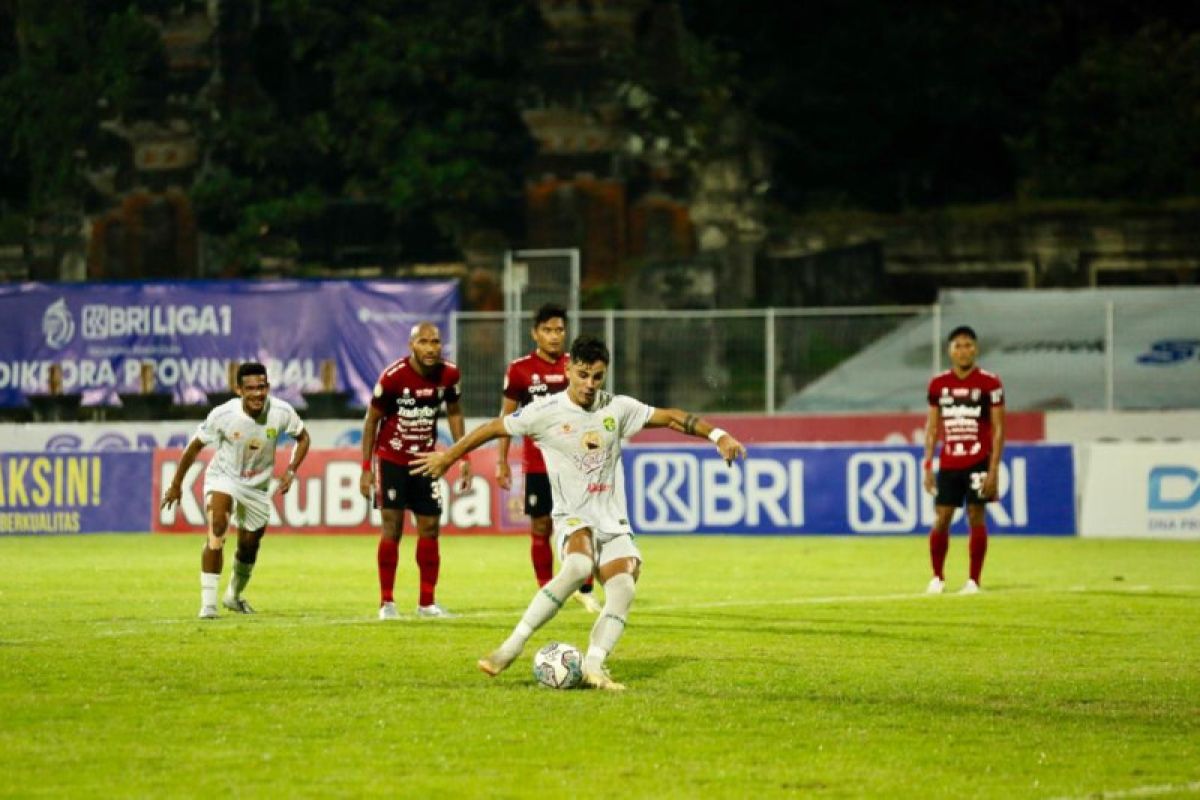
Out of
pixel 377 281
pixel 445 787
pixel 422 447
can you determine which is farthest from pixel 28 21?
pixel 445 787

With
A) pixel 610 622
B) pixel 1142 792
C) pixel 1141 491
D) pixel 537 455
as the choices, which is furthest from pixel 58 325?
pixel 1142 792

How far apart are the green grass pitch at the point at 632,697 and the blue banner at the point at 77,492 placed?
37.6ft

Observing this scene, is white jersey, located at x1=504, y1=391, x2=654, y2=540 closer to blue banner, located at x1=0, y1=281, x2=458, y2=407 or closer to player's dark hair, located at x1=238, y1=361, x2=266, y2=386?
player's dark hair, located at x1=238, y1=361, x2=266, y2=386

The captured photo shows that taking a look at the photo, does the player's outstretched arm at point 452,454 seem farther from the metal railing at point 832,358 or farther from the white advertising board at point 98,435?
the white advertising board at point 98,435

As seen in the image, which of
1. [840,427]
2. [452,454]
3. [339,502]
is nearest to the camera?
[452,454]

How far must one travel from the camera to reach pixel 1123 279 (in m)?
44.0

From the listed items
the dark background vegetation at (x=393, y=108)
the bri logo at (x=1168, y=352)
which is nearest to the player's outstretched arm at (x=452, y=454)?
the bri logo at (x=1168, y=352)

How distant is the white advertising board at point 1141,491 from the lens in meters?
29.8

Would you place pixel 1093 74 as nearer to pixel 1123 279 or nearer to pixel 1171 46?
pixel 1171 46

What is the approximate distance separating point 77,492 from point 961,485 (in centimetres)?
1646

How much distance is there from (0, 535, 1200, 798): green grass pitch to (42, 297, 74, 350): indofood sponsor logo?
64.7 feet

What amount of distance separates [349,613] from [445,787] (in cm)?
879

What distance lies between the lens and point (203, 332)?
40156 mm

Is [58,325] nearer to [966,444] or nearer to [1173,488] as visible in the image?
[1173,488]
